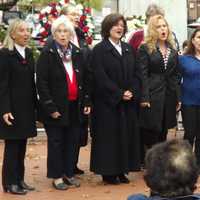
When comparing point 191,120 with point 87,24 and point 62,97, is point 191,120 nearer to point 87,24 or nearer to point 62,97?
point 62,97

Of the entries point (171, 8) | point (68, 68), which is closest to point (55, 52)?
point (68, 68)

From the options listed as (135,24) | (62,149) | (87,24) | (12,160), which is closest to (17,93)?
(12,160)

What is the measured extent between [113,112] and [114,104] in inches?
4.4

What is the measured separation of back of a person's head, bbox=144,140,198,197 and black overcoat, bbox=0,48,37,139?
13.0 feet

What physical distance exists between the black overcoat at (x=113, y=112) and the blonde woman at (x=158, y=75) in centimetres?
26

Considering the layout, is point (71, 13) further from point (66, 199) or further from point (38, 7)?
point (38, 7)

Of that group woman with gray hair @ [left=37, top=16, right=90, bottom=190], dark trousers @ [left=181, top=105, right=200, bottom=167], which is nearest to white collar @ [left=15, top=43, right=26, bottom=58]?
woman with gray hair @ [left=37, top=16, right=90, bottom=190]

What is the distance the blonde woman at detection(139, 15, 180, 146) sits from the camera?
8148 mm

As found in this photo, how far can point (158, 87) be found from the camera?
8.16m

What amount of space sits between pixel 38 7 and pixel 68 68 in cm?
624

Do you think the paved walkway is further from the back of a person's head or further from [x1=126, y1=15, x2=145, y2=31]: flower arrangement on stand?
the back of a person's head

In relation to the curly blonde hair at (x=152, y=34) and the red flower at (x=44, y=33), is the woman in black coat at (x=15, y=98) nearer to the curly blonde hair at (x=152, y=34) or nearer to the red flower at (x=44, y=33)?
the curly blonde hair at (x=152, y=34)

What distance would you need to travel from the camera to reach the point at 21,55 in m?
7.31

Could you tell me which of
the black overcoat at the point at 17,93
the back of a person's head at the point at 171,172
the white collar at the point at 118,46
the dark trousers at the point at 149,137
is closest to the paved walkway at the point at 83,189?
the dark trousers at the point at 149,137
